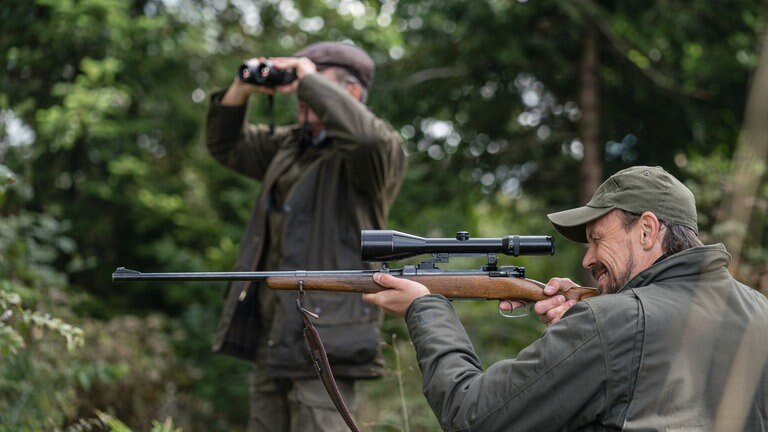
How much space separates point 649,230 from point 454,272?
2.65 ft

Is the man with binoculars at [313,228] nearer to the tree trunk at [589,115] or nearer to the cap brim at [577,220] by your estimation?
the cap brim at [577,220]

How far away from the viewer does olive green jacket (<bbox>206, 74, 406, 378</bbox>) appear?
4.56 m

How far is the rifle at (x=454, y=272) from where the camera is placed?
350cm

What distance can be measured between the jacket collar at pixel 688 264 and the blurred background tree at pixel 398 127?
4.23 meters

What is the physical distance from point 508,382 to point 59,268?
7.68 metres

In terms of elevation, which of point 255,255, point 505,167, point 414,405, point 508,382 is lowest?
point 414,405

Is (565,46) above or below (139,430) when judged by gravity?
above

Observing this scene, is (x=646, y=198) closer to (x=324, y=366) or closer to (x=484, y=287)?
(x=484, y=287)

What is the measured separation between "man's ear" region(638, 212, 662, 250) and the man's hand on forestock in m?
0.84

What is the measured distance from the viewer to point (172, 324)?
871cm

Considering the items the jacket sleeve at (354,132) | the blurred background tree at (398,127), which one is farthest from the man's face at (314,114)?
the blurred background tree at (398,127)

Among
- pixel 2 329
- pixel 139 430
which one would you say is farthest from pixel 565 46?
pixel 2 329

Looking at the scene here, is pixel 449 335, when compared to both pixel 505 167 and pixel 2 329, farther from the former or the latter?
pixel 505 167

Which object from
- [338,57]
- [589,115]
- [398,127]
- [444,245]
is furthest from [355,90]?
[589,115]
